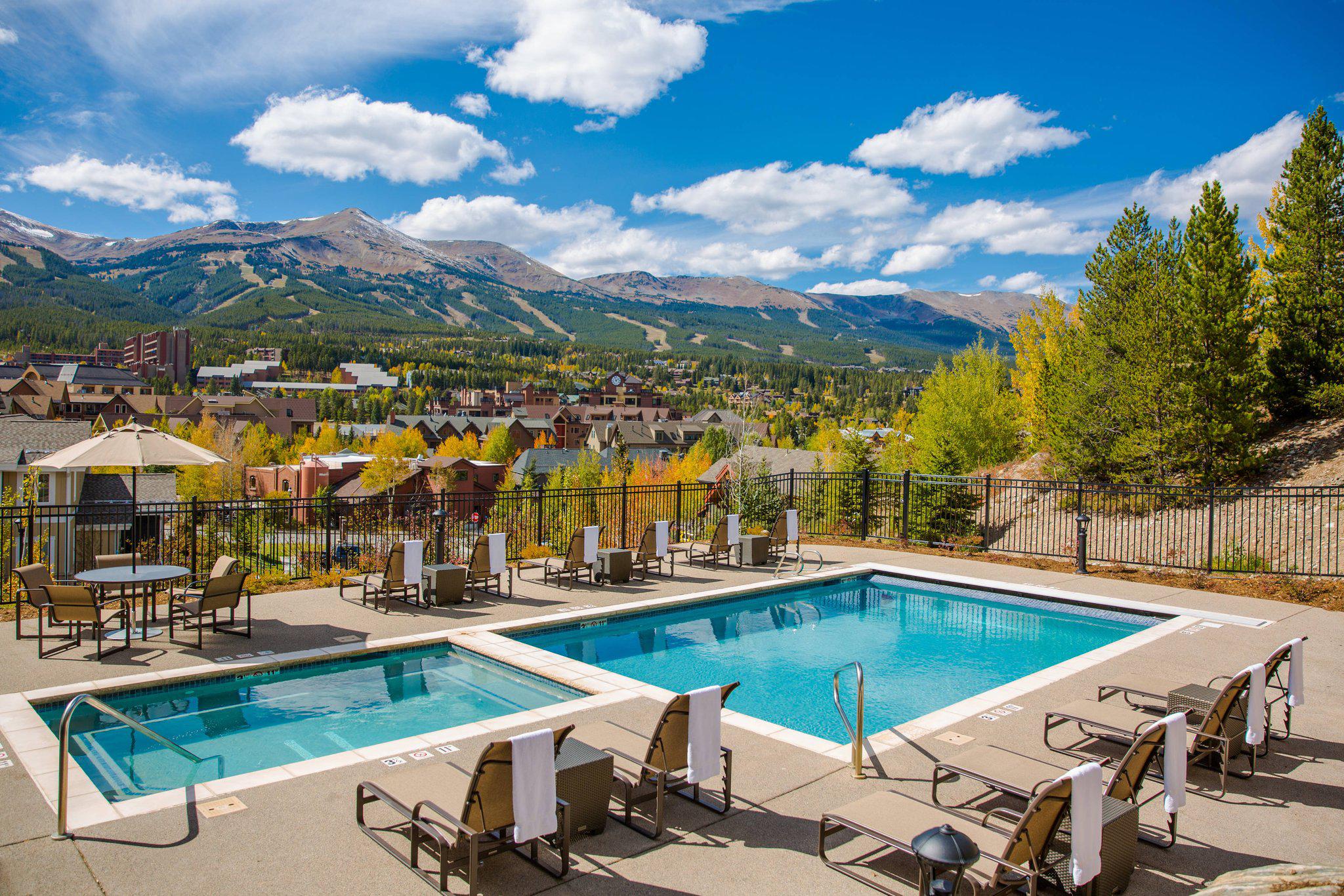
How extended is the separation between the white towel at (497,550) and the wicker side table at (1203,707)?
807cm

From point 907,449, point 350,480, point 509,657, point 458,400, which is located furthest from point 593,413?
point 509,657

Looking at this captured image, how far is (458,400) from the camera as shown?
573 ft

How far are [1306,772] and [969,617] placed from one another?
626 centimetres

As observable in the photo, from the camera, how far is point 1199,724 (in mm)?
6172

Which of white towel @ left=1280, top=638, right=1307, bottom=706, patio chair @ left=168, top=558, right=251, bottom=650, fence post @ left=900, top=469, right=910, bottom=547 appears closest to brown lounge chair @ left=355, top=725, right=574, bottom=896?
patio chair @ left=168, top=558, right=251, bottom=650

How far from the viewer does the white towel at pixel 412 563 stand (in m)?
10.2

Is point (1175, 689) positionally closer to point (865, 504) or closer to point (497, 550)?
point (497, 550)

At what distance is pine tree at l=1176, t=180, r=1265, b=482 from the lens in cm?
1828

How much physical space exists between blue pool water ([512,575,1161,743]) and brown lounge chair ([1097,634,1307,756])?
155 centimetres

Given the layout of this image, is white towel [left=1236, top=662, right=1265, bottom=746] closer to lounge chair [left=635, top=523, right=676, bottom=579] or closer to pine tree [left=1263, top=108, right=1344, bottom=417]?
lounge chair [left=635, top=523, right=676, bottom=579]

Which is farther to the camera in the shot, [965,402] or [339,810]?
[965,402]

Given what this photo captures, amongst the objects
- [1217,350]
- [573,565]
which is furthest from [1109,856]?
[1217,350]

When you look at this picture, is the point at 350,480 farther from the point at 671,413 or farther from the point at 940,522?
the point at 671,413

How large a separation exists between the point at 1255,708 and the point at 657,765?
4.14 m
